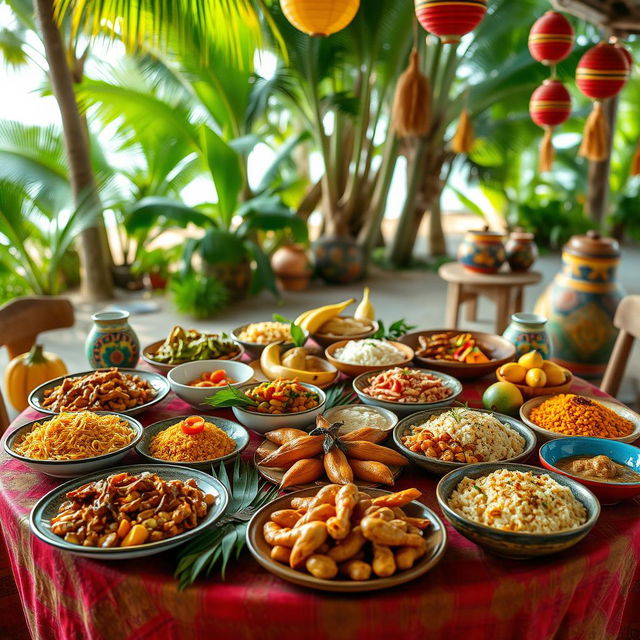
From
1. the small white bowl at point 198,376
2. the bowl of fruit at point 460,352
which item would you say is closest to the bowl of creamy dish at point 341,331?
the bowl of fruit at point 460,352

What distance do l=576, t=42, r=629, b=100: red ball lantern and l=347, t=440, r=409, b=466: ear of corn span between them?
2647 millimetres

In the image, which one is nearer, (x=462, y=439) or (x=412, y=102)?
(x=462, y=439)

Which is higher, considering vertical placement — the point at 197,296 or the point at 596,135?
the point at 596,135

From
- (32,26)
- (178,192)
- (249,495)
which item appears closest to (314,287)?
(178,192)

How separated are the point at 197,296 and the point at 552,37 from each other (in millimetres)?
4228

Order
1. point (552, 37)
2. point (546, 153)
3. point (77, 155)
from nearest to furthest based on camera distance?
point (552, 37) → point (546, 153) → point (77, 155)

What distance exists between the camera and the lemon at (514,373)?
2.10m

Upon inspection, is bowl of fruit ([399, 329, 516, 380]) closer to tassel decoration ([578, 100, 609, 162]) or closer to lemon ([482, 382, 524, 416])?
lemon ([482, 382, 524, 416])

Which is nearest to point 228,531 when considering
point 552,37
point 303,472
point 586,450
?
point 303,472

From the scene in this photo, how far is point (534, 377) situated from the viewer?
206cm

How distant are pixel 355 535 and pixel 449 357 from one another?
49.2 inches

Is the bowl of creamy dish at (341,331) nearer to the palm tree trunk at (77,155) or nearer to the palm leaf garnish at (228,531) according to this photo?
the palm leaf garnish at (228,531)

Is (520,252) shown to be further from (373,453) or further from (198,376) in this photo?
(373,453)

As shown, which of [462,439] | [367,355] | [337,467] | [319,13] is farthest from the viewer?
[319,13]
